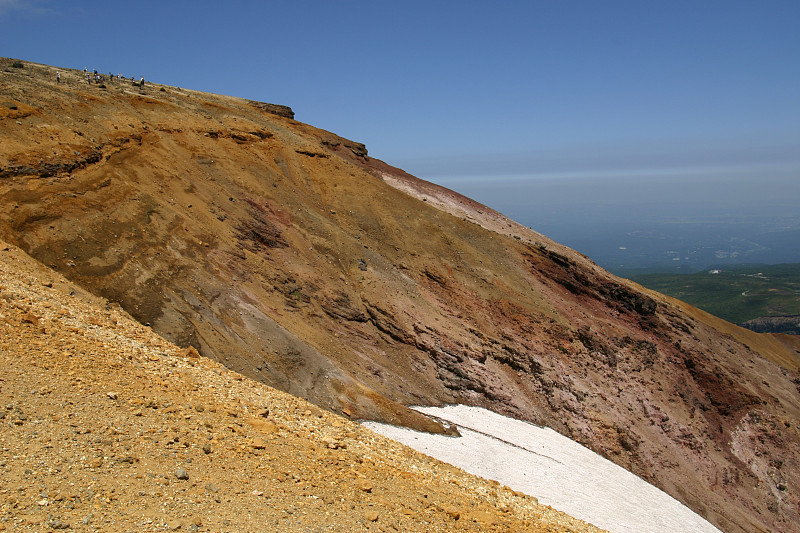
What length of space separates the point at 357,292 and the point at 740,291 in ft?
569

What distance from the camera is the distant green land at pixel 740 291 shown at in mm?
133250

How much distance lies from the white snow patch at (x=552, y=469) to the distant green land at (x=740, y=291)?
125 meters

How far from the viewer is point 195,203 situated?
2162 cm

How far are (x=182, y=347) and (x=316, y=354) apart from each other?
5.02 metres

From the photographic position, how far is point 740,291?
520 feet

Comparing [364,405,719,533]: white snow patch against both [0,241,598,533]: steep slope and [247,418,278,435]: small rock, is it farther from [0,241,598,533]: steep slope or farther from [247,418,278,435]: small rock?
[247,418,278,435]: small rock

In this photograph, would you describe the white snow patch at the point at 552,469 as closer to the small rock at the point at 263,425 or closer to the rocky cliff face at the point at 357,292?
the rocky cliff face at the point at 357,292

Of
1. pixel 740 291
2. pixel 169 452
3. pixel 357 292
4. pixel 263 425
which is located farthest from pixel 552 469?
pixel 740 291

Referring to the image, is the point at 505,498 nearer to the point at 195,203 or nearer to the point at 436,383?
the point at 436,383

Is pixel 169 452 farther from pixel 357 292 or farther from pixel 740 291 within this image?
pixel 740 291

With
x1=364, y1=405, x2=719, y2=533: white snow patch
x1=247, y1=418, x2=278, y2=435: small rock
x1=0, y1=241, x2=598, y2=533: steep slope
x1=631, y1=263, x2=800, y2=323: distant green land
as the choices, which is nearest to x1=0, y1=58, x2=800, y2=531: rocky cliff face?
x1=364, y1=405, x2=719, y2=533: white snow patch

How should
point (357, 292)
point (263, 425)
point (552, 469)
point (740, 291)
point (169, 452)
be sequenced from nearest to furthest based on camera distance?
point (169, 452) < point (263, 425) < point (552, 469) < point (357, 292) < point (740, 291)

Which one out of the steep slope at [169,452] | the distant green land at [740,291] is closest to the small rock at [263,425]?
the steep slope at [169,452]

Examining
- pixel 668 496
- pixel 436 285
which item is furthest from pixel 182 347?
pixel 668 496
